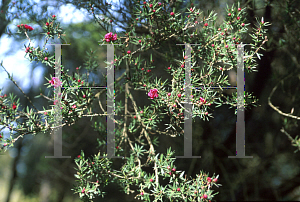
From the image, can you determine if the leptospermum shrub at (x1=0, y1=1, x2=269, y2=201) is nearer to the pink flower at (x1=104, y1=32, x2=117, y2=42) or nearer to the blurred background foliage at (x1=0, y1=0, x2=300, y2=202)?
the pink flower at (x1=104, y1=32, x2=117, y2=42)

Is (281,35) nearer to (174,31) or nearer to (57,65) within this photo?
(174,31)

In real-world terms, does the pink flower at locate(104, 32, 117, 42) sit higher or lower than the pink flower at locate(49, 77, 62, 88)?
higher

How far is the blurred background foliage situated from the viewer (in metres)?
1.37

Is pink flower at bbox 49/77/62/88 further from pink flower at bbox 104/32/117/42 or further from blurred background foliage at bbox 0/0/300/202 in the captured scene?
blurred background foliage at bbox 0/0/300/202

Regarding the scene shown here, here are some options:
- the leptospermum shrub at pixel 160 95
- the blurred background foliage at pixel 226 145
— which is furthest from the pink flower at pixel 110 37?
the blurred background foliage at pixel 226 145

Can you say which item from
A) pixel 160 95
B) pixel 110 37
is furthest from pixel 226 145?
pixel 110 37

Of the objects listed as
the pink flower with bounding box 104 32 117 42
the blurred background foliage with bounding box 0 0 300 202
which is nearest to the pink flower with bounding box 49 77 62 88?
the pink flower with bounding box 104 32 117 42

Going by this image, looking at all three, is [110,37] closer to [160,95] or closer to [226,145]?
[160,95]

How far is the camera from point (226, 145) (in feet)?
4.84

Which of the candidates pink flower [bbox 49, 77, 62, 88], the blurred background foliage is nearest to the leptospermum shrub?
pink flower [bbox 49, 77, 62, 88]

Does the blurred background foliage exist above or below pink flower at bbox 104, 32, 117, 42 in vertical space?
below

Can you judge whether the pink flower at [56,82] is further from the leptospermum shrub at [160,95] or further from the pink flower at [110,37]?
the pink flower at [110,37]

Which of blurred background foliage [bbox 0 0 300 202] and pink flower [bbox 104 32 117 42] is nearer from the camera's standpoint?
pink flower [bbox 104 32 117 42]

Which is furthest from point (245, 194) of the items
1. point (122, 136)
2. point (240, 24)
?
point (240, 24)
